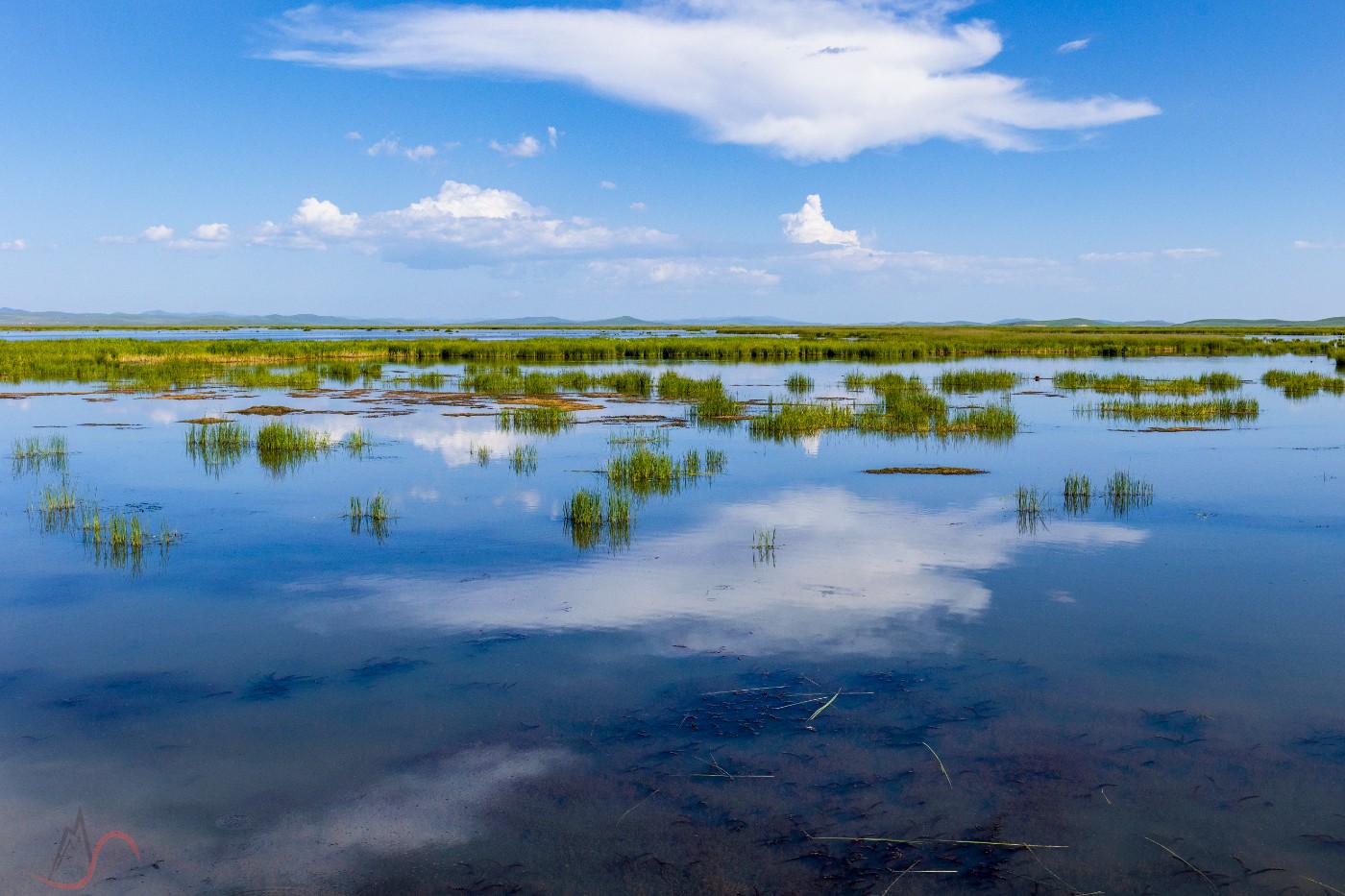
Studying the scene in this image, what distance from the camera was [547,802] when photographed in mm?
6746

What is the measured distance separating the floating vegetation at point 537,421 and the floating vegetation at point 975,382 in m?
16.7

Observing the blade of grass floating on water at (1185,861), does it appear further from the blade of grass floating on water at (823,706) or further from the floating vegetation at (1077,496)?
the floating vegetation at (1077,496)

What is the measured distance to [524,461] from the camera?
21.4 m

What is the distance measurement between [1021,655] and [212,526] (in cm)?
1217

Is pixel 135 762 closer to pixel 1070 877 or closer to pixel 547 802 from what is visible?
pixel 547 802

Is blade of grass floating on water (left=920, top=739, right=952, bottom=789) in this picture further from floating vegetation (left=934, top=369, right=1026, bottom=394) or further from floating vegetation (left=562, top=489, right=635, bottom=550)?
floating vegetation (left=934, top=369, right=1026, bottom=394)

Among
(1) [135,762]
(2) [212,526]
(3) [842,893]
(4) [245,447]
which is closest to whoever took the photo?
(3) [842,893]

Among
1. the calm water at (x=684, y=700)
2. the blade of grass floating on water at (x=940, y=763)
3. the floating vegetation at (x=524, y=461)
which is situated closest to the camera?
the calm water at (x=684, y=700)

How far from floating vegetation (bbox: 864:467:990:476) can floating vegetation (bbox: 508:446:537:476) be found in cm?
706

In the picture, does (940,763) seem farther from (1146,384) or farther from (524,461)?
(1146,384)

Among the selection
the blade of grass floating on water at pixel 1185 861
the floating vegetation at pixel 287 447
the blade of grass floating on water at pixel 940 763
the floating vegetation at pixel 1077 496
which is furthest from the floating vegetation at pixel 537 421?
the blade of grass floating on water at pixel 1185 861

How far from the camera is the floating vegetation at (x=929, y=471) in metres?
20.1

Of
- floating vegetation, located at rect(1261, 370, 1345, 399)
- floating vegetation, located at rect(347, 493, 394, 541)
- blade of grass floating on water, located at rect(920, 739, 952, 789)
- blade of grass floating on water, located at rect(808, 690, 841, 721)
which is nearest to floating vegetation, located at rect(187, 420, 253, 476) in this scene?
floating vegetation, located at rect(347, 493, 394, 541)

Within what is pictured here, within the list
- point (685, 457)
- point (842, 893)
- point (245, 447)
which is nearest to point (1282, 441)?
point (685, 457)
